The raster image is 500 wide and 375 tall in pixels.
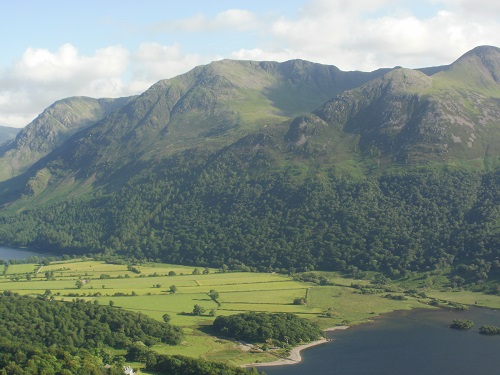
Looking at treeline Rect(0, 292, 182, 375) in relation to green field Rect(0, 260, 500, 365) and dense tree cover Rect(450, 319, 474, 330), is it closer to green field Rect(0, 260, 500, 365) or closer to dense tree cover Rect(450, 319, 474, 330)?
green field Rect(0, 260, 500, 365)

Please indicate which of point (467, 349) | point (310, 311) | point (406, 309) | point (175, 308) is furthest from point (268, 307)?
point (467, 349)

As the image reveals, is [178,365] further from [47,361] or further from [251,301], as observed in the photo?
[251,301]

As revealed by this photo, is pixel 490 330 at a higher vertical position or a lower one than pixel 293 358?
higher

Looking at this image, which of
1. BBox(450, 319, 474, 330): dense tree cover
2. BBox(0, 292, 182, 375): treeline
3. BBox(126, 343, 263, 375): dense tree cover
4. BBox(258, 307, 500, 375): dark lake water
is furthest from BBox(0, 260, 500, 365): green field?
BBox(450, 319, 474, 330): dense tree cover

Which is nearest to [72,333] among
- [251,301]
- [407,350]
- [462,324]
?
[251,301]

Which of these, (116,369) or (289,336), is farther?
(289,336)

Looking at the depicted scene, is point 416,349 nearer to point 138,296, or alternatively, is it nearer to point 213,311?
point 213,311

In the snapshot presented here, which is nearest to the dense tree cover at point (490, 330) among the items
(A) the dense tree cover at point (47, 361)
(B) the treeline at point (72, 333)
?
(B) the treeline at point (72, 333)
